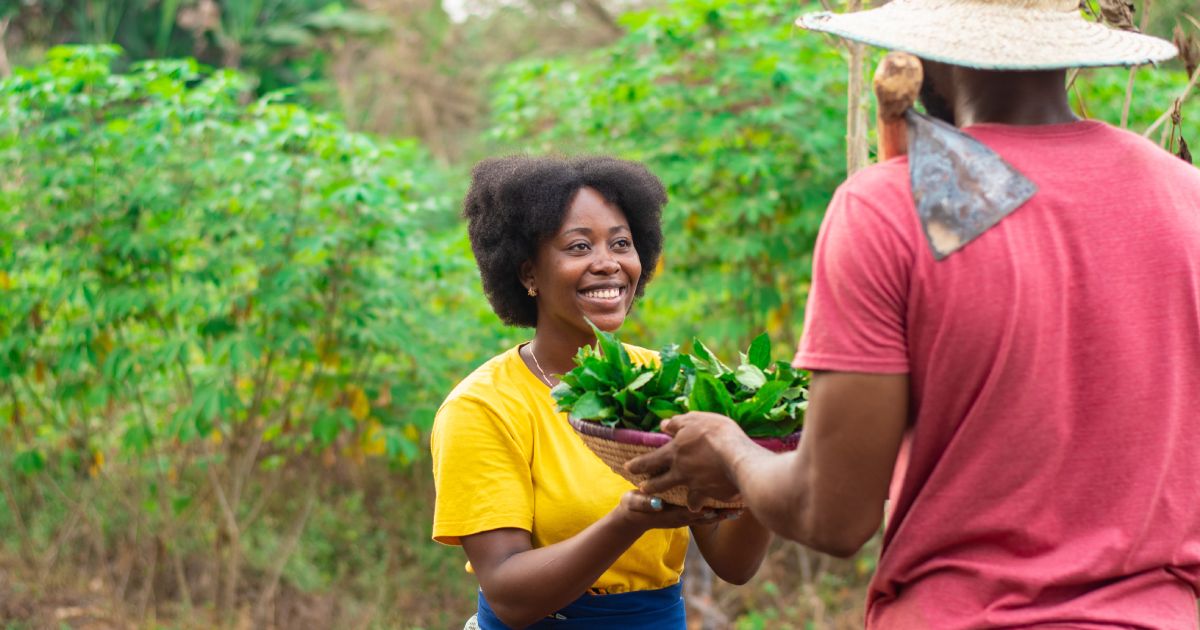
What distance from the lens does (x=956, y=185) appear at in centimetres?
149

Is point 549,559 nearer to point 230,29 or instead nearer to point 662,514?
point 662,514

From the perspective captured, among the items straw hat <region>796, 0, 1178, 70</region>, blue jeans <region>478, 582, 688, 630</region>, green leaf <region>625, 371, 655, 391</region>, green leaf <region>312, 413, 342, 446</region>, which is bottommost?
green leaf <region>312, 413, 342, 446</region>

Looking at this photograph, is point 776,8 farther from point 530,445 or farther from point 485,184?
point 530,445

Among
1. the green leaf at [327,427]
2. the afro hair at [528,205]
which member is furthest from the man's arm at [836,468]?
the green leaf at [327,427]

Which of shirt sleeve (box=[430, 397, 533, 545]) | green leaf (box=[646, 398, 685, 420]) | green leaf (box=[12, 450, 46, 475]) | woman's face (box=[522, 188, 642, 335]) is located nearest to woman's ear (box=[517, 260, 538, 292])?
woman's face (box=[522, 188, 642, 335])

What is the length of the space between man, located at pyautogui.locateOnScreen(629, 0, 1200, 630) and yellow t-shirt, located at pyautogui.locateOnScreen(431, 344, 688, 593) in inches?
33.7

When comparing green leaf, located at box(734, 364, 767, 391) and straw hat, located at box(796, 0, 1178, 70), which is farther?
green leaf, located at box(734, 364, 767, 391)

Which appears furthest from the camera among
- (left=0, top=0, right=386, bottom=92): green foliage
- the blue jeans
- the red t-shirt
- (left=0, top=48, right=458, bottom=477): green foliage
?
(left=0, top=0, right=386, bottom=92): green foliage

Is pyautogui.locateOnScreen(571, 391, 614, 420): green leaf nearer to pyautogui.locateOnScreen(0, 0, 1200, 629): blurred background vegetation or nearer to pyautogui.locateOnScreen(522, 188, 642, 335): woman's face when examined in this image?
pyautogui.locateOnScreen(522, 188, 642, 335): woman's face

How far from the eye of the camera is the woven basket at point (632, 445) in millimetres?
1878

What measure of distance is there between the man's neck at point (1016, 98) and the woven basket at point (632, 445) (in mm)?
563

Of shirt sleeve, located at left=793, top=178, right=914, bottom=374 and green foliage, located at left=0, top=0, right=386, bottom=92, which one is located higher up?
green foliage, located at left=0, top=0, right=386, bottom=92

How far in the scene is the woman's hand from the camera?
2000 millimetres

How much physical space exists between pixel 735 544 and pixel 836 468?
1113 mm
